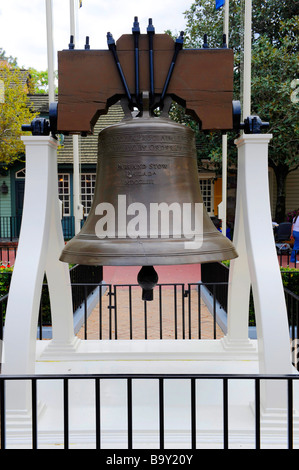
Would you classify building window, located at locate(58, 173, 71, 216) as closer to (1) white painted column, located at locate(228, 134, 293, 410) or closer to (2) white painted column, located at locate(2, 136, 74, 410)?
(2) white painted column, located at locate(2, 136, 74, 410)

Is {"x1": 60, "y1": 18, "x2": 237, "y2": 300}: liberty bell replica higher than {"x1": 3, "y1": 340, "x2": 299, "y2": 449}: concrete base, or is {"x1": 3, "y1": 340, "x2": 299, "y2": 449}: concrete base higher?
{"x1": 60, "y1": 18, "x2": 237, "y2": 300}: liberty bell replica

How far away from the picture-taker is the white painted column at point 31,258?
9.82ft

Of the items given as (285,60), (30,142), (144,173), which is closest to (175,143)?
(144,173)

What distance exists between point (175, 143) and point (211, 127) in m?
0.43

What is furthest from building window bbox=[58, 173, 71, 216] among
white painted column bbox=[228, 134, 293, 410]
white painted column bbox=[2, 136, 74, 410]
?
white painted column bbox=[228, 134, 293, 410]

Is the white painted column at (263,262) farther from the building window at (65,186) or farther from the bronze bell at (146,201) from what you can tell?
the building window at (65,186)

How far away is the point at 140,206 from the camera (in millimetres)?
2977

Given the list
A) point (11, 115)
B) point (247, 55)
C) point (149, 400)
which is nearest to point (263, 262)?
point (149, 400)

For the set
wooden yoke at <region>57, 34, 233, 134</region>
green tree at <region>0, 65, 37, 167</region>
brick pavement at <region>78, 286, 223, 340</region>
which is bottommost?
brick pavement at <region>78, 286, 223, 340</region>

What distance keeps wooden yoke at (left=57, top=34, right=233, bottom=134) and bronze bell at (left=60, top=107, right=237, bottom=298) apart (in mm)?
278

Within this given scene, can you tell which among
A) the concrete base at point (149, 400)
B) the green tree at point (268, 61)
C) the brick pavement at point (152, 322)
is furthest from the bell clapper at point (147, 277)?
the green tree at point (268, 61)

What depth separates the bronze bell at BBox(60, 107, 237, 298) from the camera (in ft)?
9.21

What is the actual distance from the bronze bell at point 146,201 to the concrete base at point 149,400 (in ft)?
4.00

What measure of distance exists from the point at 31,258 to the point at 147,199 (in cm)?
103
